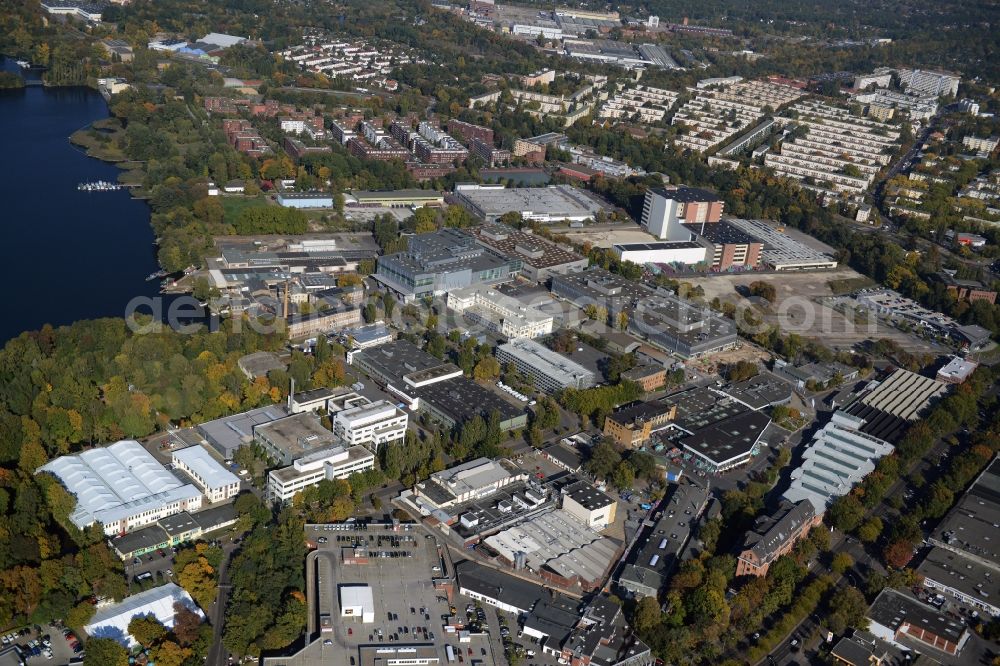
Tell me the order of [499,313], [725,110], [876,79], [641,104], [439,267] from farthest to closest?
[876,79], [641,104], [725,110], [439,267], [499,313]

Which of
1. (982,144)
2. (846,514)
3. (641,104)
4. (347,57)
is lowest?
(846,514)

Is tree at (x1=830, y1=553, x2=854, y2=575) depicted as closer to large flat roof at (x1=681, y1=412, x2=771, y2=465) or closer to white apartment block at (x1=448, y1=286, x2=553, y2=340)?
large flat roof at (x1=681, y1=412, x2=771, y2=465)

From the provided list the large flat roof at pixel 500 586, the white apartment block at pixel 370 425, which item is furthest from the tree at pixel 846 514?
the white apartment block at pixel 370 425

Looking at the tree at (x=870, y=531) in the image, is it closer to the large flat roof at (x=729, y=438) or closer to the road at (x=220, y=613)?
the large flat roof at (x=729, y=438)

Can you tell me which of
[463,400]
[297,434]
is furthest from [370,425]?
[463,400]

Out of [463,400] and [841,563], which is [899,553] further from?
[463,400]

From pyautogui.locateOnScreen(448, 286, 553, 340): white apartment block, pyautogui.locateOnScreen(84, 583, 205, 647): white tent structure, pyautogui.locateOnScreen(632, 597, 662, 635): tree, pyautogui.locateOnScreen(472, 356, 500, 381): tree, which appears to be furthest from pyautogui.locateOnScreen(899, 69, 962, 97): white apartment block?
pyautogui.locateOnScreen(84, 583, 205, 647): white tent structure

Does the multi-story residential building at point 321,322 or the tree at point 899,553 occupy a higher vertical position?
the multi-story residential building at point 321,322
